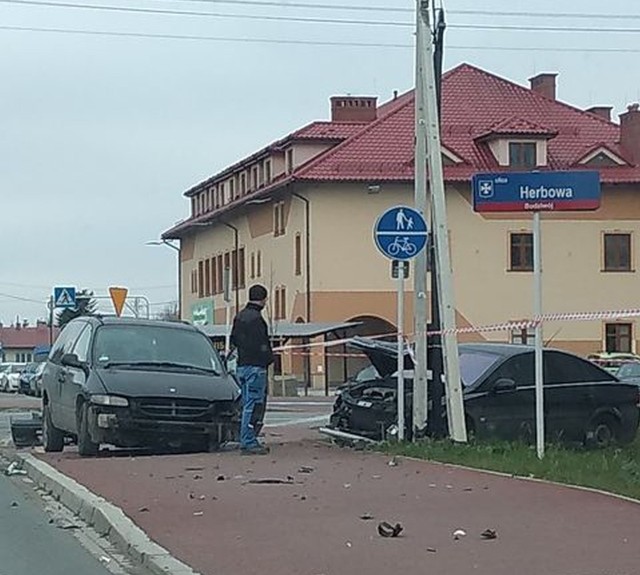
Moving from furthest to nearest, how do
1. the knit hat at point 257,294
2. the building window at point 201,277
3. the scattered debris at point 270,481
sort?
the building window at point 201,277
the knit hat at point 257,294
the scattered debris at point 270,481

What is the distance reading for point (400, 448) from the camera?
17797 millimetres

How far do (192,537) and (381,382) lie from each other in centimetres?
891

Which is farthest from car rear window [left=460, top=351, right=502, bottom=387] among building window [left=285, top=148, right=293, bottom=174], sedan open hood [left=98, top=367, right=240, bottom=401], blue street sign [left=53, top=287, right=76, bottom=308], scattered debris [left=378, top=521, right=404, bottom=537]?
building window [left=285, top=148, right=293, bottom=174]

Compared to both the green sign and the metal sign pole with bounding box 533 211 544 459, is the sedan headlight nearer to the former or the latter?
the metal sign pole with bounding box 533 211 544 459

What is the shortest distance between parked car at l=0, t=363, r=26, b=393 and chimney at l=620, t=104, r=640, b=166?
90.9ft

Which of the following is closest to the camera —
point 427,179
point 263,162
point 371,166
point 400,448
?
point 400,448

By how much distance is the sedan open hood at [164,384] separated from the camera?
18.0 m

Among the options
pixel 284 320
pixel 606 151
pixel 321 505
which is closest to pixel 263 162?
pixel 284 320

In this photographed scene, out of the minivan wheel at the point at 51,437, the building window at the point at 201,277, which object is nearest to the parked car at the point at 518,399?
the minivan wheel at the point at 51,437

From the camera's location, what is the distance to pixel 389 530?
1098cm

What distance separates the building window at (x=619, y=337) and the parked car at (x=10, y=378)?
24966 millimetres

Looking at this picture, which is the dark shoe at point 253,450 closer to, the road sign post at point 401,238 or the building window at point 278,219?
the road sign post at point 401,238

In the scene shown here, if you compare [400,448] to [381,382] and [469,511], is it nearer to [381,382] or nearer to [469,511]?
[381,382]

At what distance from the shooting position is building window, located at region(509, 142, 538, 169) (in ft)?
201
